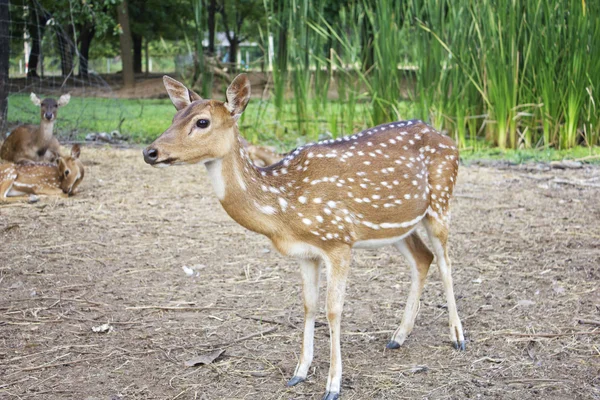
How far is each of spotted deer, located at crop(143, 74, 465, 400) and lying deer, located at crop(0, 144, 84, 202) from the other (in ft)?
14.4

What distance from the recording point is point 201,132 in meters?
3.48

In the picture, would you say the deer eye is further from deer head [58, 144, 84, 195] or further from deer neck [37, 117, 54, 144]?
deer neck [37, 117, 54, 144]

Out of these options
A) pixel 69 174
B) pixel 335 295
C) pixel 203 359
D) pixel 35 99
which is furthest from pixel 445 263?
pixel 35 99

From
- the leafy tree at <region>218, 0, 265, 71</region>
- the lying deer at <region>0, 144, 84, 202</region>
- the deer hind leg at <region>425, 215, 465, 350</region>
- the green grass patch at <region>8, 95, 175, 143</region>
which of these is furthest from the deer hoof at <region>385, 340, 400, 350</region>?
the leafy tree at <region>218, 0, 265, 71</region>

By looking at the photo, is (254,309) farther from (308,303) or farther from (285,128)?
(285,128)

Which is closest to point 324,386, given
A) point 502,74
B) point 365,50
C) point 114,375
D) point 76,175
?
point 114,375

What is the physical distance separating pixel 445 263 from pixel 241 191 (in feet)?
4.39

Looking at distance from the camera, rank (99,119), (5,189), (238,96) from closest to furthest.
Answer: (238,96)
(5,189)
(99,119)

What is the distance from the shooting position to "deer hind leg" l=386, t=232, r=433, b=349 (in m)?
4.24

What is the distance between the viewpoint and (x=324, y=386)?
12.3 ft

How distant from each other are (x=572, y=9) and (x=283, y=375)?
7.34 metres

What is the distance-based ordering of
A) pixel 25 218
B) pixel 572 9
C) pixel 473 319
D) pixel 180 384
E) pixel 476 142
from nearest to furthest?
1. pixel 180 384
2. pixel 473 319
3. pixel 25 218
4. pixel 572 9
5. pixel 476 142

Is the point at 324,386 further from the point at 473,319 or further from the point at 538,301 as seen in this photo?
the point at 538,301

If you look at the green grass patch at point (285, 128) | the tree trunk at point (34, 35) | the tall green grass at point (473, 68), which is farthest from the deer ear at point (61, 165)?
the tall green grass at point (473, 68)
